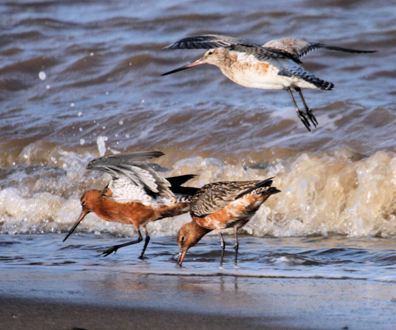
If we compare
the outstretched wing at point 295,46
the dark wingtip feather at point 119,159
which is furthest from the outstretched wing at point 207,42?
the dark wingtip feather at point 119,159

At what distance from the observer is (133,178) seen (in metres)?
7.70

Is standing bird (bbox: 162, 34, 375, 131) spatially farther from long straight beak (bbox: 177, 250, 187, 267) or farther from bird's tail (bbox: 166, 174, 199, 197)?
long straight beak (bbox: 177, 250, 187, 267)

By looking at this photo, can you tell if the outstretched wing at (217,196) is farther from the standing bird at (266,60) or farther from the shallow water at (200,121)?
the standing bird at (266,60)

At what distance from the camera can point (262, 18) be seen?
13.9m

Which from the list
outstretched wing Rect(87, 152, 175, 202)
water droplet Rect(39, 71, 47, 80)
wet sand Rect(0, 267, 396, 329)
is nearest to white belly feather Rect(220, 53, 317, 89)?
outstretched wing Rect(87, 152, 175, 202)

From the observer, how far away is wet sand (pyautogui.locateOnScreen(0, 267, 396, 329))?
16.7 ft

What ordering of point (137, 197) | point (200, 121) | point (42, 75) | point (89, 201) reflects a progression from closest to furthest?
1. point (137, 197)
2. point (89, 201)
3. point (200, 121)
4. point (42, 75)

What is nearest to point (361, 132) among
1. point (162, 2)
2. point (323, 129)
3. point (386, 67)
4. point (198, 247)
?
point (323, 129)

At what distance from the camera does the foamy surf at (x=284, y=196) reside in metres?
8.22

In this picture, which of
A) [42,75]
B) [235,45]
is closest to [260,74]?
[235,45]

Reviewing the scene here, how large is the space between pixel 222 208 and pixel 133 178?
0.75 meters

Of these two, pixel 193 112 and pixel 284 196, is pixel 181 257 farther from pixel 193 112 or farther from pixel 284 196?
pixel 193 112

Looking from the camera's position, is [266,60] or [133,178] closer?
[133,178]

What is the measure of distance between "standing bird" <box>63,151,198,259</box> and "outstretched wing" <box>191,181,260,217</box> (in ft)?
0.80
